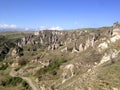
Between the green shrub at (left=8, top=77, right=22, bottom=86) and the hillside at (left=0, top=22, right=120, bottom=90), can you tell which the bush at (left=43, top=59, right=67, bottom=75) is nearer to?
the hillside at (left=0, top=22, right=120, bottom=90)

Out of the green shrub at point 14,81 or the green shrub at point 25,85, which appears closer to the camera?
the green shrub at point 25,85

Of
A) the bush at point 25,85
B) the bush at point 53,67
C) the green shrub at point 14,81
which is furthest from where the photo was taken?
the bush at point 53,67

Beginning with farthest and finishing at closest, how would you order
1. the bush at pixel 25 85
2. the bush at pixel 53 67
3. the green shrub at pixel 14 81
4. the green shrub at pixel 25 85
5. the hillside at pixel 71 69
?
the bush at pixel 53 67 < the green shrub at pixel 14 81 < the bush at pixel 25 85 < the green shrub at pixel 25 85 < the hillside at pixel 71 69

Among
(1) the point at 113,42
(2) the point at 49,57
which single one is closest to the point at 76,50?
(2) the point at 49,57

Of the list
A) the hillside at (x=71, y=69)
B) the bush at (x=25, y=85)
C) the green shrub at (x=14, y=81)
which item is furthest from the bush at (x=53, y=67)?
the green shrub at (x=14, y=81)

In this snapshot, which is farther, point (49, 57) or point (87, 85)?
point (49, 57)

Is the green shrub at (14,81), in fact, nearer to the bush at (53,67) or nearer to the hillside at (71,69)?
the hillside at (71,69)

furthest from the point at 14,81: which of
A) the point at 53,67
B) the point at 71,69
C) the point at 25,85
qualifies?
the point at 71,69

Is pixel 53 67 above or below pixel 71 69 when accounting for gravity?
below

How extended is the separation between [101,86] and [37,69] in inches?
4254

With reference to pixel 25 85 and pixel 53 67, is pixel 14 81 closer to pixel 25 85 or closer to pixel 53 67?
pixel 25 85

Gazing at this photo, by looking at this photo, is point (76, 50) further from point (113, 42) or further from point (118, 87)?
point (118, 87)

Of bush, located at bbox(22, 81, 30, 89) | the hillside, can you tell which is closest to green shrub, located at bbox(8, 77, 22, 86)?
the hillside

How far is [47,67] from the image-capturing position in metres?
167
